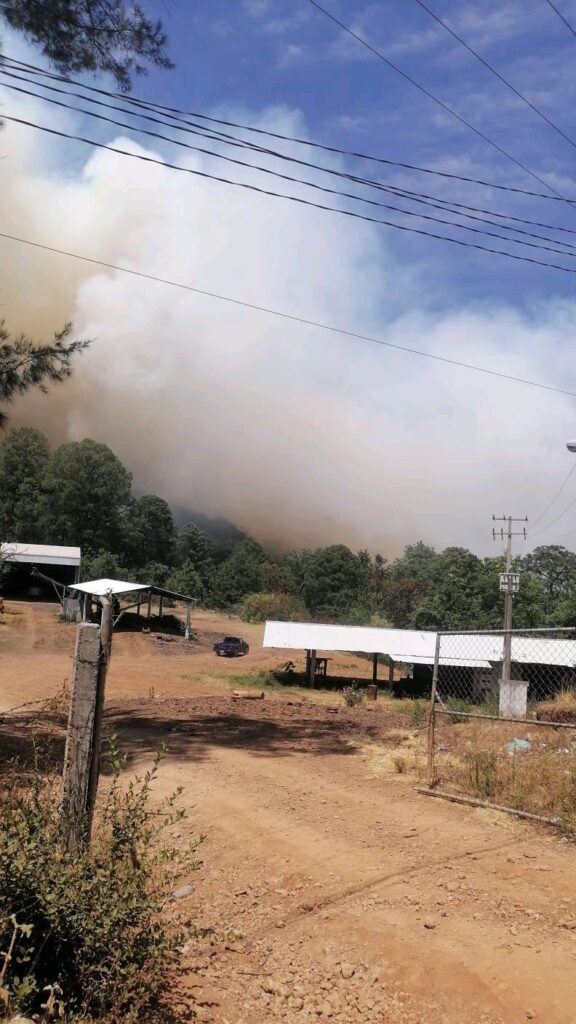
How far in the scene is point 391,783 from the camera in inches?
368

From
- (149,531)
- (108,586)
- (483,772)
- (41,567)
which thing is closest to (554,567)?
(149,531)

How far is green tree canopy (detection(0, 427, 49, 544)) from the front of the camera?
3231 inches

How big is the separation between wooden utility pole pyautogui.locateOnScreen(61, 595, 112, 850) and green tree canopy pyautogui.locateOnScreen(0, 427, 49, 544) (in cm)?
7693

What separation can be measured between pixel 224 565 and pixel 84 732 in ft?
297

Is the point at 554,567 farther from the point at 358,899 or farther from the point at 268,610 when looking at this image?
the point at 358,899

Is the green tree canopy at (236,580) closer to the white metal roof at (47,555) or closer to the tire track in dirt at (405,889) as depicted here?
the white metal roof at (47,555)

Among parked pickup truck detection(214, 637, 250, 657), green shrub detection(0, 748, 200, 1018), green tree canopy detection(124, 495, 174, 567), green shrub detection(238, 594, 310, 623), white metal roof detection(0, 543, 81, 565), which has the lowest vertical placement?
parked pickup truck detection(214, 637, 250, 657)

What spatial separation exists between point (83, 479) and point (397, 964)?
80.7m

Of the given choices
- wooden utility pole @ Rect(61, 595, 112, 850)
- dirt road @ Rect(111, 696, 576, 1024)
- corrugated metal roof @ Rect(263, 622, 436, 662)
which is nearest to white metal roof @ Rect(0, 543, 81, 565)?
corrugated metal roof @ Rect(263, 622, 436, 662)

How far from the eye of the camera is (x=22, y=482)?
8450 cm

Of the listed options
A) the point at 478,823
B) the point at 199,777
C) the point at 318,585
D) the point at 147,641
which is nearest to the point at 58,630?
the point at 147,641

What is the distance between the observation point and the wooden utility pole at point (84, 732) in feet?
14.6

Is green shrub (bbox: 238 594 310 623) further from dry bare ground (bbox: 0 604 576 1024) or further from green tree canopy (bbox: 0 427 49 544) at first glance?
dry bare ground (bbox: 0 604 576 1024)

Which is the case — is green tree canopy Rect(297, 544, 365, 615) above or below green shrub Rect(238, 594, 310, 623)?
above
